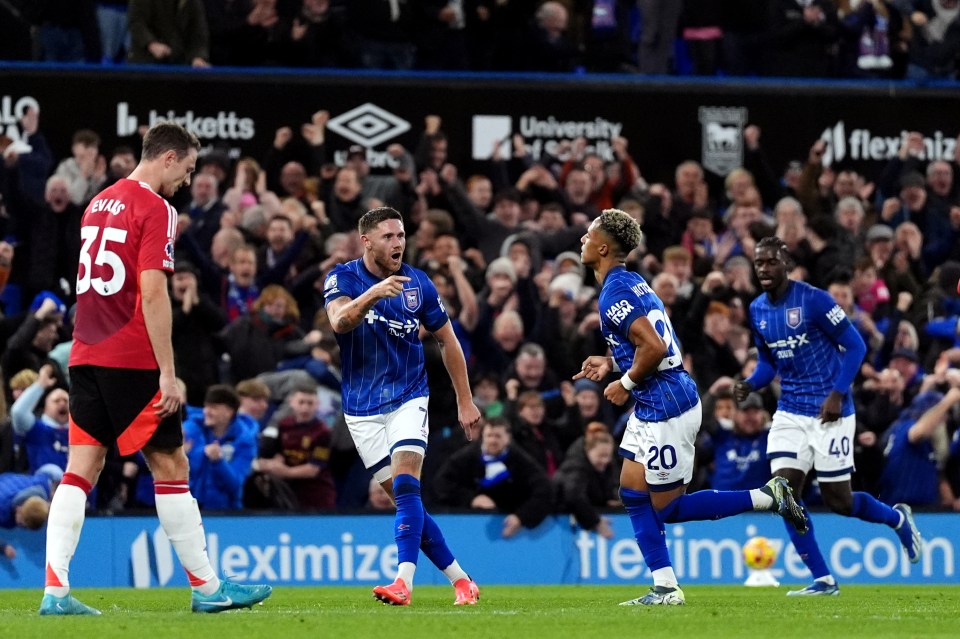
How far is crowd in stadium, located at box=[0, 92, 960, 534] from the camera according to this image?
15.3m

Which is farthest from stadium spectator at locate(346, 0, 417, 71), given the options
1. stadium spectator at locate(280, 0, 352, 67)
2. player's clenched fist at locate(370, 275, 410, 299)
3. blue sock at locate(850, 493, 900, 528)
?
player's clenched fist at locate(370, 275, 410, 299)

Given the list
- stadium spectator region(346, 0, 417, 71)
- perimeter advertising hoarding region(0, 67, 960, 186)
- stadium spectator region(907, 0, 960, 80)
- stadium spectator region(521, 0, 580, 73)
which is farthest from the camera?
stadium spectator region(907, 0, 960, 80)

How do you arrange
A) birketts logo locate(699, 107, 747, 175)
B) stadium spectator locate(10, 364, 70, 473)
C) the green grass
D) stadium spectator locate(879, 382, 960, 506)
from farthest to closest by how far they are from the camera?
birketts logo locate(699, 107, 747, 175) → stadium spectator locate(879, 382, 960, 506) → stadium spectator locate(10, 364, 70, 473) → the green grass

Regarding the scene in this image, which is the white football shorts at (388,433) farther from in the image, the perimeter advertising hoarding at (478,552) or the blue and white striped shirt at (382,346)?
the perimeter advertising hoarding at (478,552)

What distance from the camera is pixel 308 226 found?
1766 cm

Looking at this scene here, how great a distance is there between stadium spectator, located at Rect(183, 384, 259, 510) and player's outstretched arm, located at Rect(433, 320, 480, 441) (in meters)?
4.71

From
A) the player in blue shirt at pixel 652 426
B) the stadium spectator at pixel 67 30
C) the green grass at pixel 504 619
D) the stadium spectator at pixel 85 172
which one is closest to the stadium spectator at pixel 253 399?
the green grass at pixel 504 619

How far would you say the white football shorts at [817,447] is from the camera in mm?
12602

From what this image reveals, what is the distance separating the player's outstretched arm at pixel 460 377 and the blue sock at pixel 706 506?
1.23m

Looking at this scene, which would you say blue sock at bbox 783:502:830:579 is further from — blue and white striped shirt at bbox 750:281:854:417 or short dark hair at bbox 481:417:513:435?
short dark hair at bbox 481:417:513:435

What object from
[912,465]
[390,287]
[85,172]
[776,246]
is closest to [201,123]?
[85,172]

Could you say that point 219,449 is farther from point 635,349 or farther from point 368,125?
point 368,125

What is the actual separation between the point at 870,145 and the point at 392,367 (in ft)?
38.8

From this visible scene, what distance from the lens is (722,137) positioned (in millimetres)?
20547
